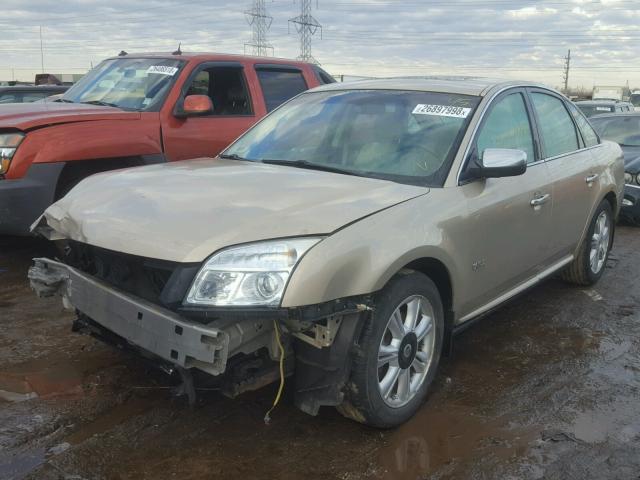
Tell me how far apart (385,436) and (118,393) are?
141 centimetres

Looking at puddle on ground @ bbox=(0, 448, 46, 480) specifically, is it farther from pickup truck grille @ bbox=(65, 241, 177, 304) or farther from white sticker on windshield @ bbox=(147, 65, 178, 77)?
white sticker on windshield @ bbox=(147, 65, 178, 77)

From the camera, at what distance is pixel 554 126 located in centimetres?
469

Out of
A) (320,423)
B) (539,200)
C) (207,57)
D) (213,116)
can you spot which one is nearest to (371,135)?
(539,200)

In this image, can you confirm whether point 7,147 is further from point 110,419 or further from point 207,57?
point 110,419

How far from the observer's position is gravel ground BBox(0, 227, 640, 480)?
9.14ft

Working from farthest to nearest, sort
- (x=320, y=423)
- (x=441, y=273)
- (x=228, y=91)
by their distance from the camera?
(x=228, y=91)
(x=441, y=273)
(x=320, y=423)

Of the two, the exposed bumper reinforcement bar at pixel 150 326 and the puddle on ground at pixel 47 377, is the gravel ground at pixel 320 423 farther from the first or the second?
the exposed bumper reinforcement bar at pixel 150 326

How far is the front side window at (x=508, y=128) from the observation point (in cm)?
378

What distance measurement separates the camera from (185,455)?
284 centimetres

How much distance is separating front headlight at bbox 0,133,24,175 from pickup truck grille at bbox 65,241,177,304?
206cm

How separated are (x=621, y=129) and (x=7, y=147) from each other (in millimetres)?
8687

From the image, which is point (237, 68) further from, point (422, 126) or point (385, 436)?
point (385, 436)

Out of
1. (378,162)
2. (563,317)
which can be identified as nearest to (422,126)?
(378,162)

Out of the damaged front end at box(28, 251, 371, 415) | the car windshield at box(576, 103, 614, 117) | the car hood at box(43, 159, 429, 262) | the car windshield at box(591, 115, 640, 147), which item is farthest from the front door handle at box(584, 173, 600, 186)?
the car windshield at box(576, 103, 614, 117)
